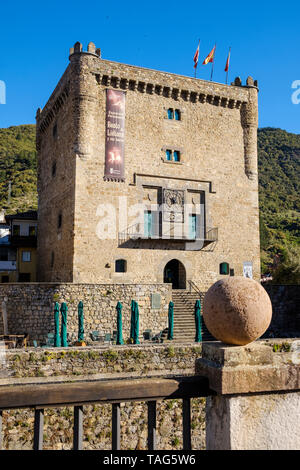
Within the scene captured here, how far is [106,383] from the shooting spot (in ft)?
10.5

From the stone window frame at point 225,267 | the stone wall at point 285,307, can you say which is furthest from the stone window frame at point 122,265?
the stone wall at point 285,307

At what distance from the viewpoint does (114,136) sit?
2367 centimetres

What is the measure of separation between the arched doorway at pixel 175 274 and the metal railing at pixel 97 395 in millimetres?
21435

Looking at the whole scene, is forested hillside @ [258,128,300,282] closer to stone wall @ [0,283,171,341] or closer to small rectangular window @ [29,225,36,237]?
stone wall @ [0,283,171,341]

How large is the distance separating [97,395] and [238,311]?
1.31 m

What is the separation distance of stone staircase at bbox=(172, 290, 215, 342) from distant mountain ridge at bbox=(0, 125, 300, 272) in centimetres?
2504

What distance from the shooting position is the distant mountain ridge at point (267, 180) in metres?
57.7

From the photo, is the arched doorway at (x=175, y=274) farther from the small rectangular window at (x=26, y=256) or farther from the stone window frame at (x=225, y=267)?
the small rectangular window at (x=26, y=256)

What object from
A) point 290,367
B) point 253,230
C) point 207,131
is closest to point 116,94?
point 207,131

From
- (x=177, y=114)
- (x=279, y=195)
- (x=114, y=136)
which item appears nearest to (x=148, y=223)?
(x=114, y=136)

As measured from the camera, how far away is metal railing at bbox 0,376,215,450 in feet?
9.92

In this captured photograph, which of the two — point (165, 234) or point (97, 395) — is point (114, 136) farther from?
point (97, 395)

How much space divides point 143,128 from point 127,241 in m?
7.14
